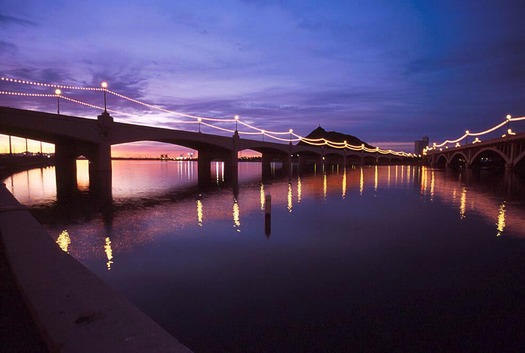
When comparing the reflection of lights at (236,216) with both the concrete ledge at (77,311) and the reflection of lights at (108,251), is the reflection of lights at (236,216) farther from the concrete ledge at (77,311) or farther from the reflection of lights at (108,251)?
the concrete ledge at (77,311)

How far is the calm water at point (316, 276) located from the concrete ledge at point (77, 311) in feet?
5.35

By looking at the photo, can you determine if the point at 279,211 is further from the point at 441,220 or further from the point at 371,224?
the point at 441,220

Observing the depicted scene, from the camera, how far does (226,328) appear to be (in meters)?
6.04

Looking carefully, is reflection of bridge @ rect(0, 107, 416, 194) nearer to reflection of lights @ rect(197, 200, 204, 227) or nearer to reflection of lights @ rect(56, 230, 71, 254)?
reflection of lights @ rect(197, 200, 204, 227)

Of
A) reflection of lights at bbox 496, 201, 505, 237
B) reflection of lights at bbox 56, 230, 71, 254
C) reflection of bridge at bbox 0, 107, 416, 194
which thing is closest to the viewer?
reflection of lights at bbox 56, 230, 71, 254

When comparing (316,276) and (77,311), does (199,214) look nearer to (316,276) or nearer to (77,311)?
(316,276)

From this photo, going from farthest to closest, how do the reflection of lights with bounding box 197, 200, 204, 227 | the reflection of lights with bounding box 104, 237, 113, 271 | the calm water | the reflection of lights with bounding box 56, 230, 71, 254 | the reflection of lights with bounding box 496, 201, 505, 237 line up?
the reflection of lights with bounding box 197, 200, 204, 227, the reflection of lights with bounding box 496, 201, 505, 237, the reflection of lights with bounding box 56, 230, 71, 254, the reflection of lights with bounding box 104, 237, 113, 271, the calm water

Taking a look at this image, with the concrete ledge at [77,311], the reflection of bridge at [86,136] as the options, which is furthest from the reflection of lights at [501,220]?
the reflection of bridge at [86,136]

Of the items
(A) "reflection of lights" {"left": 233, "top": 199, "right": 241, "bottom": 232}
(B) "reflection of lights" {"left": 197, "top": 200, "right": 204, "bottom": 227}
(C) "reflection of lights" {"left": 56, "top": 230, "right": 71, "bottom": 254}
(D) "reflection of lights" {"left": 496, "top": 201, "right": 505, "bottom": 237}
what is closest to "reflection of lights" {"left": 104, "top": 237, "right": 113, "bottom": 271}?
(C) "reflection of lights" {"left": 56, "top": 230, "right": 71, "bottom": 254}

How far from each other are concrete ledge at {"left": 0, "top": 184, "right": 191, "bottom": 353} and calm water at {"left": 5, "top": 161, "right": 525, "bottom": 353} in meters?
1.63

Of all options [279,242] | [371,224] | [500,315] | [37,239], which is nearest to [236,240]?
[279,242]

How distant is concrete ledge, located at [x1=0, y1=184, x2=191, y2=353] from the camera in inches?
147

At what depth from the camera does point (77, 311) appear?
14.8ft

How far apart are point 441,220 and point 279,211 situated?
9458 mm
